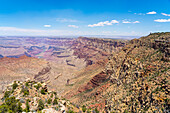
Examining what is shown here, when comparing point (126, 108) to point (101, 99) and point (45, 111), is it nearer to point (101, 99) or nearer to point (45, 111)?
point (101, 99)

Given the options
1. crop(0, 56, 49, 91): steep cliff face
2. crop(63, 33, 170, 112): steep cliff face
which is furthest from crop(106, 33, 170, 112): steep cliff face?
crop(0, 56, 49, 91): steep cliff face

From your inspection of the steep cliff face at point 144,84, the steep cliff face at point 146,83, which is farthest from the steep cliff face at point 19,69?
the steep cliff face at point 146,83

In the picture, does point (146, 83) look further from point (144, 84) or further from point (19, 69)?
point (19, 69)

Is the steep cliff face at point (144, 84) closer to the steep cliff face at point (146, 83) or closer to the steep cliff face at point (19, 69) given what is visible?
the steep cliff face at point (146, 83)

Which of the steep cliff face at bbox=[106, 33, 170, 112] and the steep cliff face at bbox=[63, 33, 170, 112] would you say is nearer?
the steep cliff face at bbox=[106, 33, 170, 112]

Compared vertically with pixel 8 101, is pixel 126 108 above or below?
below

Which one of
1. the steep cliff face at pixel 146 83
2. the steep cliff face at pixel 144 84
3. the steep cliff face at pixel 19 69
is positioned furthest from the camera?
the steep cliff face at pixel 19 69

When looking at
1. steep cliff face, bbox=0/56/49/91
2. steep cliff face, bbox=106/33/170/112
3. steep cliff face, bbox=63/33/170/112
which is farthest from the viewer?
steep cliff face, bbox=0/56/49/91

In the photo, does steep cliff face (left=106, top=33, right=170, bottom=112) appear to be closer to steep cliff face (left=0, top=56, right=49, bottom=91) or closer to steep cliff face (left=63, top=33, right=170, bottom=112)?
steep cliff face (left=63, top=33, right=170, bottom=112)

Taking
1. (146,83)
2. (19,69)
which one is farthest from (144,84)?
(19,69)

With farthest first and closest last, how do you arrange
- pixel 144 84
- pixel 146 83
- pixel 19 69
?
pixel 19 69, pixel 144 84, pixel 146 83

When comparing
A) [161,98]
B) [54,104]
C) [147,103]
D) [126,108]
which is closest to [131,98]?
[126,108]
